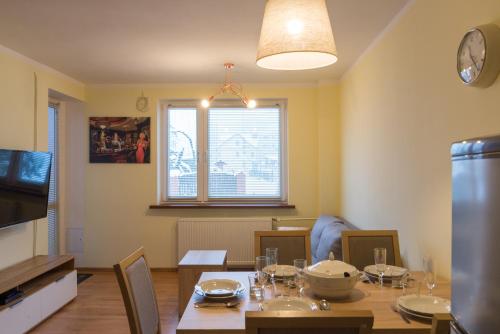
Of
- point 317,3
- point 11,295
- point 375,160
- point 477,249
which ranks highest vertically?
point 317,3

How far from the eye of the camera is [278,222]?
16.4ft

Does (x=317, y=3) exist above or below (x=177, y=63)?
below

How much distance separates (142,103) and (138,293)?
11.7 feet

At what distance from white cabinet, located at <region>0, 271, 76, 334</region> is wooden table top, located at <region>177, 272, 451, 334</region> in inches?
75.5

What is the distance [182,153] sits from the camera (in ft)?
17.2

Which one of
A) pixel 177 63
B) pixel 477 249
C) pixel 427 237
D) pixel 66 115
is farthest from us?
pixel 66 115

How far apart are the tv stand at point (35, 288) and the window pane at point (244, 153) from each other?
2.01 metres

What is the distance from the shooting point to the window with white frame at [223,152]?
206 inches

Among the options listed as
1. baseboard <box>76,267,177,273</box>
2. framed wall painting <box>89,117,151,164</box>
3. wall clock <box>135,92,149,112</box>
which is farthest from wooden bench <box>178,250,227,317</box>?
wall clock <box>135,92,149,112</box>

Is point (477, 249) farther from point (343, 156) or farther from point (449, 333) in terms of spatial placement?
point (343, 156)

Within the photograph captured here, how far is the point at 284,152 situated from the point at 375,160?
190 centimetres

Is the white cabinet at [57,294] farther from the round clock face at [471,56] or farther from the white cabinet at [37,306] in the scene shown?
the round clock face at [471,56]

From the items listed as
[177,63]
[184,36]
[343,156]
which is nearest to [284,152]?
[343,156]

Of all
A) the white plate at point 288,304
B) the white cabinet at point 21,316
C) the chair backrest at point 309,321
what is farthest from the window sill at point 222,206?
the chair backrest at point 309,321
